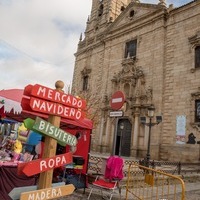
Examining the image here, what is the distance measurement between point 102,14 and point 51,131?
27.1m

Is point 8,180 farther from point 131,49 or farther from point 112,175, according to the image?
point 131,49

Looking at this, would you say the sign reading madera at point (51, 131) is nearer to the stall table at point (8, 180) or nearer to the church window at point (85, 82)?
the stall table at point (8, 180)

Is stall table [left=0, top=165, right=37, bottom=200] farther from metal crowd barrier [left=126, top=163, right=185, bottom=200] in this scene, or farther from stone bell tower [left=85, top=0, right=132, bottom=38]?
stone bell tower [left=85, top=0, right=132, bottom=38]

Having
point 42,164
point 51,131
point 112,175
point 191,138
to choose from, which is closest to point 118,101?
point 112,175

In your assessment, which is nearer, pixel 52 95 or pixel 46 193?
pixel 46 193

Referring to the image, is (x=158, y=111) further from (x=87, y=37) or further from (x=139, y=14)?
(x=87, y=37)

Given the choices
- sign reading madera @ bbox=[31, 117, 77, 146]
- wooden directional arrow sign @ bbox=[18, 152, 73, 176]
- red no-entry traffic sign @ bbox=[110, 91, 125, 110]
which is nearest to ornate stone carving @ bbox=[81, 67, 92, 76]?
red no-entry traffic sign @ bbox=[110, 91, 125, 110]

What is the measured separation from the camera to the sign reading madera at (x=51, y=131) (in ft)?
10.7

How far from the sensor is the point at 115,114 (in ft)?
22.6

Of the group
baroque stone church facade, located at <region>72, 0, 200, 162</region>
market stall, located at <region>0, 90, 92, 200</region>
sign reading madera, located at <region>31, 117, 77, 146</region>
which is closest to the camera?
sign reading madera, located at <region>31, 117, 77, 146</region>

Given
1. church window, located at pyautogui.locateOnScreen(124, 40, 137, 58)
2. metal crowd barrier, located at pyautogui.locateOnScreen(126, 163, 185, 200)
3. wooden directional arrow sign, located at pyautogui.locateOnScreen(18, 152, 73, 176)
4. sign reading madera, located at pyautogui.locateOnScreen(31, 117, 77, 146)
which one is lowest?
metal crowd barrier, located at pyautogui.locateOnScreen(126, 163, 185, 200)

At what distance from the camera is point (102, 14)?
28484mm

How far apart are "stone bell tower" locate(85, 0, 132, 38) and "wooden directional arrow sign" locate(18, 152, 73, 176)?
24889 millimetres

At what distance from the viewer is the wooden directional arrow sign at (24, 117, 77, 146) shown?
10.7ft
